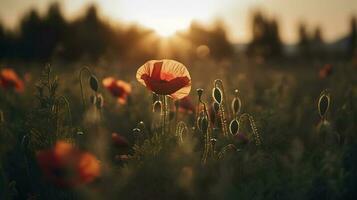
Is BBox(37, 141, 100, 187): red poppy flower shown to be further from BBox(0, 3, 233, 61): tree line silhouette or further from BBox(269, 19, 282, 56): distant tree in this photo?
BBox(269, 19, 282, 56): distant tree

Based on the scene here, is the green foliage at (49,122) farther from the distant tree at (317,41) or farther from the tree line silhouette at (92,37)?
the distant tree at (317,41)

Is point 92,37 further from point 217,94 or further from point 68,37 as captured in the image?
point 217,94

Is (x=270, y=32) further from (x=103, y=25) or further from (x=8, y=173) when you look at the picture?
(x=8, y=173)

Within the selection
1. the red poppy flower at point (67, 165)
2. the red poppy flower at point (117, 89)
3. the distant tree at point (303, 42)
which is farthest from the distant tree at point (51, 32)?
the red poppy flower at point (67, 165)

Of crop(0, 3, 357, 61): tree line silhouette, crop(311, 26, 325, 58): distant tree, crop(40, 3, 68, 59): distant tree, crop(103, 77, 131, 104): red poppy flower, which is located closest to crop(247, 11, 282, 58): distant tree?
crop(0, 3, 357, 61): tree line silhouette

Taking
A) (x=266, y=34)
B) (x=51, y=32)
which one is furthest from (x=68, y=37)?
(x=266, y=34)
